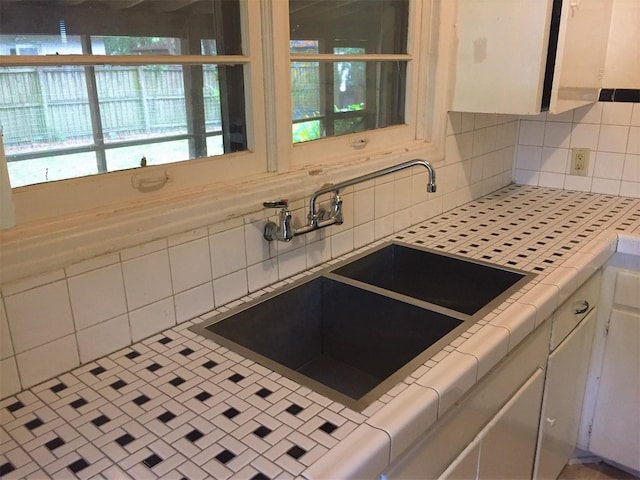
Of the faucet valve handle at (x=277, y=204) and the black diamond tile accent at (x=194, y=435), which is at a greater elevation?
the faucet valve handle at (x=277, y=204)

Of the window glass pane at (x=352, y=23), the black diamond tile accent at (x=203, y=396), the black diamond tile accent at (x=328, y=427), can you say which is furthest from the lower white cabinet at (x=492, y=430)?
the window glass pane at (x=352, y=23)

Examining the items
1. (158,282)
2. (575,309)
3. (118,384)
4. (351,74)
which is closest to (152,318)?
(158,282)

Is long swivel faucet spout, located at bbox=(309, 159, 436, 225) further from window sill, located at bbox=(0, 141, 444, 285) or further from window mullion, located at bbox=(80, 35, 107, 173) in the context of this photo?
window mullion, located at bbox=(80, 35, 107, 173)

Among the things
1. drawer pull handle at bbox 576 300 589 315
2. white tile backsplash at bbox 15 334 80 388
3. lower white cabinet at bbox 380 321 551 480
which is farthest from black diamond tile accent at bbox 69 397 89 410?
drawer pull handle at bbox 576 300 589 315

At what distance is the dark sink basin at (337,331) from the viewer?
51.9 inches

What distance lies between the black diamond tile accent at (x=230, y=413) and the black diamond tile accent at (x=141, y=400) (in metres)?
0.15

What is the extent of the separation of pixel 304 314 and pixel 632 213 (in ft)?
4.48

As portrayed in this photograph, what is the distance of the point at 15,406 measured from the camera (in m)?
0.97

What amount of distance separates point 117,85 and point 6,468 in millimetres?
740

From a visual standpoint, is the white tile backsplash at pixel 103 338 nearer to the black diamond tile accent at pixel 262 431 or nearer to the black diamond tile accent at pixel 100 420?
the black diamond tile accent at pixel 100 420

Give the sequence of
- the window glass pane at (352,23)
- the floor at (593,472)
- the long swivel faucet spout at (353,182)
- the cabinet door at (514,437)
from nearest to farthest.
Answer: the cabinet door at (514,437) < the long swivel faucet spout at (353,182) < the window glass pane at (352,23) < the floor at (593,472)

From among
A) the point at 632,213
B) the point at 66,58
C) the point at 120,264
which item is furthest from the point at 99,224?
the point at 632,213

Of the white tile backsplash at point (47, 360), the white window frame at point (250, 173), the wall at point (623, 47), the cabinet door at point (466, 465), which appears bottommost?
the cabinet door at point (466, 465)

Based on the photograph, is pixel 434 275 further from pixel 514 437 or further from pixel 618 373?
pixel 618 373
